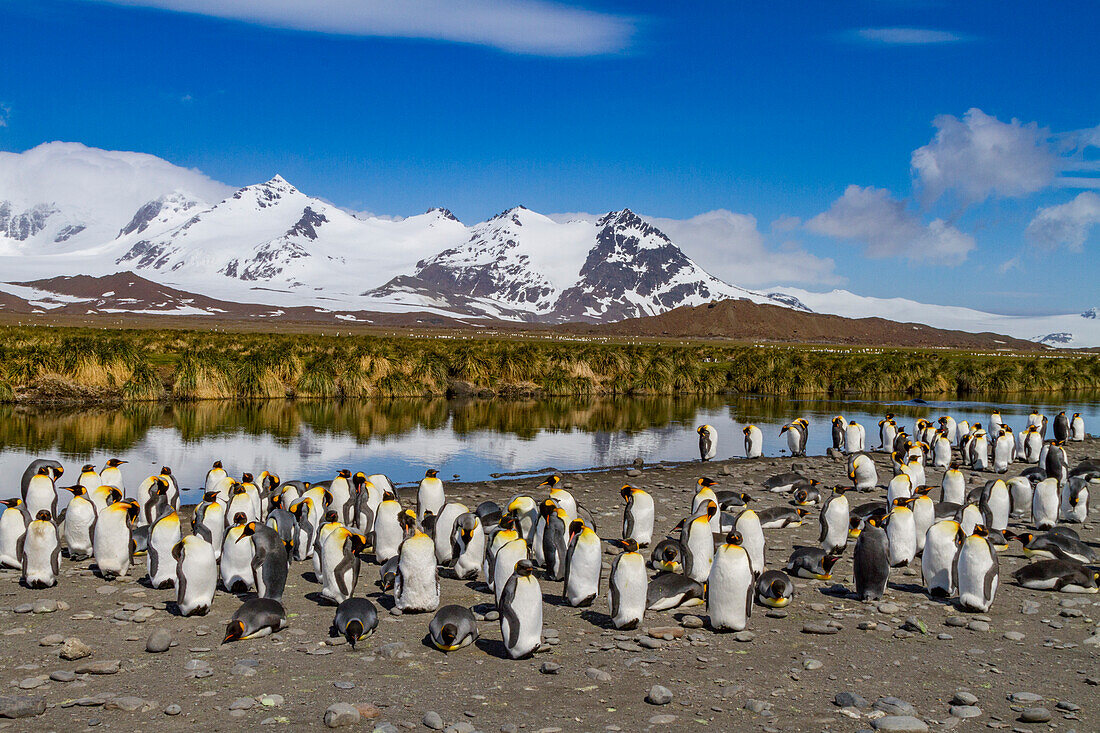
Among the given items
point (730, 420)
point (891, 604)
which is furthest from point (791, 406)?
point (891, 604)

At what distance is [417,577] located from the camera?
24.3 ft

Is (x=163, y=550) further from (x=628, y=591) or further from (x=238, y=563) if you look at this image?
(x=628, y=591)

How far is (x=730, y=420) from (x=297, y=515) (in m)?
19.7

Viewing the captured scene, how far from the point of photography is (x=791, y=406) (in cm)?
3250

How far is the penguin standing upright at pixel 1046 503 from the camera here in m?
11.4

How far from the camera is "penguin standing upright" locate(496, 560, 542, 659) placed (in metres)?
6.46

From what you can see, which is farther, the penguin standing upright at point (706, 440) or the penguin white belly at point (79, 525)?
the penguin standing upright at point (706, 440)

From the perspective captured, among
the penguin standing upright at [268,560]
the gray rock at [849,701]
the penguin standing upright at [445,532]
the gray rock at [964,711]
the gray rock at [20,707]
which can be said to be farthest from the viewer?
the penguin standing upright at [445,532]

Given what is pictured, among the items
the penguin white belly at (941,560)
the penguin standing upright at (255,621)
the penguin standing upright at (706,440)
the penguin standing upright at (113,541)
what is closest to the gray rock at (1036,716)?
the penguin white belly at (941,560)

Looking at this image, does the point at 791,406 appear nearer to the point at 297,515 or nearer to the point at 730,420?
the point at 730,420

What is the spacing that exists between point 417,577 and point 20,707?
305 centimetres

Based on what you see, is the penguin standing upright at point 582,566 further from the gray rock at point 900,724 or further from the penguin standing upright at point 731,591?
the gray rock at point 900,724

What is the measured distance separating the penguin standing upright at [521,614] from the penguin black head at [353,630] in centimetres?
111

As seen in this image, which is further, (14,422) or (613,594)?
(14,422)
